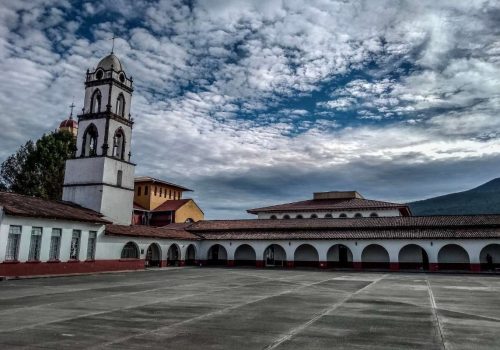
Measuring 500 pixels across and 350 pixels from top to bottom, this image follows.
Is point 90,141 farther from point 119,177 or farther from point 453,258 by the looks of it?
point 453,258

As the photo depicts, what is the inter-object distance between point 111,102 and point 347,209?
30022 mm

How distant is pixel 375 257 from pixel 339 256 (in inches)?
141

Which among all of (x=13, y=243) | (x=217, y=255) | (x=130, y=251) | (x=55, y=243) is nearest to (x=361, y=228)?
(x=217, y=255)

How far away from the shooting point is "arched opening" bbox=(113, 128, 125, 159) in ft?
127

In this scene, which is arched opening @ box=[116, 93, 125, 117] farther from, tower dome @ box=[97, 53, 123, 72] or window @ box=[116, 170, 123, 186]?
window @ box=[116, 170, 123, 186]

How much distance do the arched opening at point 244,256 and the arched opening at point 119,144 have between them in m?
16.2

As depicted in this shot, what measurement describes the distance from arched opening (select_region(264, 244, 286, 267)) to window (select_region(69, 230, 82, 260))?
Answer: 2098cm

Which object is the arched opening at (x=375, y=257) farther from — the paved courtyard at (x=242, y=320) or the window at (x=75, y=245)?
the window at (x=75, y=245)

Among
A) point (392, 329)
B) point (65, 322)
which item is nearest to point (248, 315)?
point (392, 329)

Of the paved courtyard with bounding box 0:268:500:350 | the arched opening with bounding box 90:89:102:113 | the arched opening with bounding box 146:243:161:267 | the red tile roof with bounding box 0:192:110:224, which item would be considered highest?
the arched opening with bounding box 90:89:102:113

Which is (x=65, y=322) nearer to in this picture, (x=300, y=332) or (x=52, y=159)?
(x=300, y=332)

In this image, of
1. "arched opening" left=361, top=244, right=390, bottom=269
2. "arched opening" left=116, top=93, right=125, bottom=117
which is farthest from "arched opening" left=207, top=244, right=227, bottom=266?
"arched opening" left=116, top=93, right=125, bottom=117

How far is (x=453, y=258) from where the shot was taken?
37.9 meters

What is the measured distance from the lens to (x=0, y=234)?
23.6m
